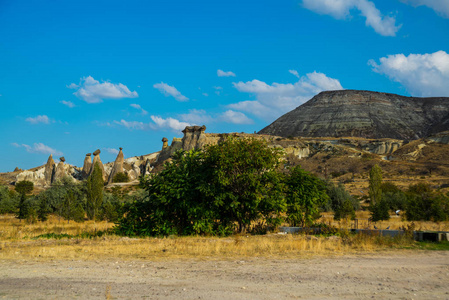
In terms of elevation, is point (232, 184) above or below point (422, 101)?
below

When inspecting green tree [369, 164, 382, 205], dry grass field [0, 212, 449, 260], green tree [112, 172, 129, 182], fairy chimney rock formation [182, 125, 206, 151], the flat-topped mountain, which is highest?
the flat-topped mountain

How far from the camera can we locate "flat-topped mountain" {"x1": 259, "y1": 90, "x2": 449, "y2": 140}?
15912 cm

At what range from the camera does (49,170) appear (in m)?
88.9

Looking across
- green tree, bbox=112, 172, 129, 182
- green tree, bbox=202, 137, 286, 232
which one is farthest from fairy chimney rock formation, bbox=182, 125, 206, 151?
green tree, bbox=202, 137, 286, 232

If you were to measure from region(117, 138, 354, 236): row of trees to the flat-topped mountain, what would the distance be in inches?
5682

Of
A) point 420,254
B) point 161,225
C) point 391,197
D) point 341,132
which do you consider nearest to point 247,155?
point 161,225

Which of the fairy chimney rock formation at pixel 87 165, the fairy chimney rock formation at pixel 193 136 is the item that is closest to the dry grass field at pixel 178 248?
the fairy chimney rock formation at pixel 87 165

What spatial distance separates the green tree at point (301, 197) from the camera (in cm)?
1883

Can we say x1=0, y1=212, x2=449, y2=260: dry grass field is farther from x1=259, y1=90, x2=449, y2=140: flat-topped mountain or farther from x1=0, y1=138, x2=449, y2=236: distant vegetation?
x1=259, y1=90, x2=449, y2=140: flat-topped mountain

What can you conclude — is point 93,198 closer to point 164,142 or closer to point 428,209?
point 428,209

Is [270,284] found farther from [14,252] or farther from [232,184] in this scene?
[232,184]

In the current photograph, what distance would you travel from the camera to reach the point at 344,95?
194 metres

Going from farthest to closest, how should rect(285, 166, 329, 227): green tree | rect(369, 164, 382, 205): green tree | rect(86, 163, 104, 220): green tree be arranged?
1. rect(369, 164, 382, 205): green tree
2. rect(86, 163, 104, 220): green tree
3. rect(285, 166, 329, 227): green tree

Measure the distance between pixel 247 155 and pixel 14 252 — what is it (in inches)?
401
